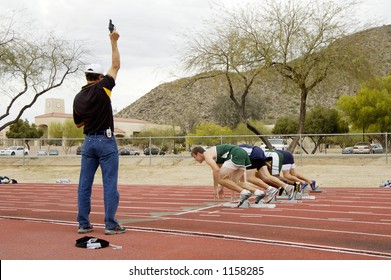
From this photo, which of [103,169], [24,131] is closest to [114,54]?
[103,169]

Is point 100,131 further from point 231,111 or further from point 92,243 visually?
point 231,111

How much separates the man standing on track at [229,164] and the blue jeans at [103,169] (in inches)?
145

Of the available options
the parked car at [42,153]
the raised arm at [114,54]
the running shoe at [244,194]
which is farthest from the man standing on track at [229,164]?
the parked car at [42,153]

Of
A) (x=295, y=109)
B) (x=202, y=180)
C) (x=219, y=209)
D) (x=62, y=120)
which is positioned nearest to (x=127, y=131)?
(x=62, y=120)

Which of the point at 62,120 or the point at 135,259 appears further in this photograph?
the point at 62,120

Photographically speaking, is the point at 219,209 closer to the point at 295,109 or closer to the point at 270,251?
the point at 270,251

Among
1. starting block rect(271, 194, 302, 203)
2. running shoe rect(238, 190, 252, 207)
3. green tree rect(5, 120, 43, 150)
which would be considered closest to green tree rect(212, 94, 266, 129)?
green tree rect(5, 120, 43, 150)

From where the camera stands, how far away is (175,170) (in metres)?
28.2

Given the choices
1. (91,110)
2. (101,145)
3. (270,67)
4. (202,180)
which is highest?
(270,67)

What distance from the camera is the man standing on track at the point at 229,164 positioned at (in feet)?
34.6

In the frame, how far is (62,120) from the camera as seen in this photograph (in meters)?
84.2

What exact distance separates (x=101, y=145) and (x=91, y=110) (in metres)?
0.44

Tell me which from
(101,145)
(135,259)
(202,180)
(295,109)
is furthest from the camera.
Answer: (295,109)

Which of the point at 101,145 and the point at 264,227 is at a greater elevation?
the point at 101,145
